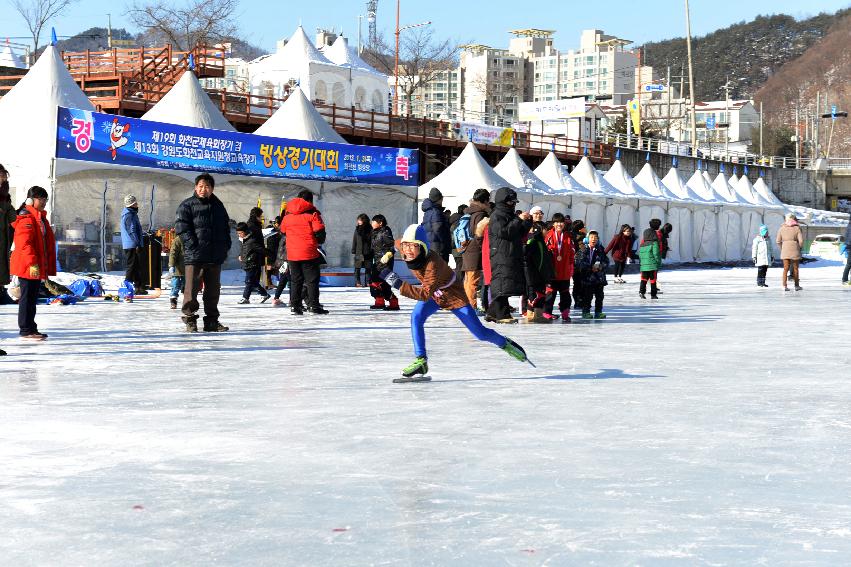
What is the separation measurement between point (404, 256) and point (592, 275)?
7231 millimetres

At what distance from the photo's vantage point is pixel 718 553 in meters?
3.53

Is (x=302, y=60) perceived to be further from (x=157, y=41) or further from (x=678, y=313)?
(x=678, y=313)

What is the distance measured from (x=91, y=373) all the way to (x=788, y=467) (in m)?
5.23

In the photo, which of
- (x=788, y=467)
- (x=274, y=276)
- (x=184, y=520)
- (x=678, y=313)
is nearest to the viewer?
(x=184, y=520)

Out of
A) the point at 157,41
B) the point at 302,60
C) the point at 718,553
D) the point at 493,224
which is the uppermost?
the point at 157,41

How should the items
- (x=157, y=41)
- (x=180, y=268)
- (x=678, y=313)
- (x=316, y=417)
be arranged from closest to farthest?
1. (x=316, y=417)
2. (x=180, y=268)
3. (x=678, y=313)
4. (x=157, y=41)

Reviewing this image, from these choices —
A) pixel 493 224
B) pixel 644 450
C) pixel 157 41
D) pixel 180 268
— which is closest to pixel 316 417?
pixel 644 450

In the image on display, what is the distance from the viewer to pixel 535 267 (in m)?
13.5

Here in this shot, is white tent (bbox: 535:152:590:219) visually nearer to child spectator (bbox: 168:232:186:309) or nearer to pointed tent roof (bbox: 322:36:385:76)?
child spectator (bbox: 168:232:186:309)

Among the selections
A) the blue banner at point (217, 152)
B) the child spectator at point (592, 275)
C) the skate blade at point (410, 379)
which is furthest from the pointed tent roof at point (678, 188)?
the skate blade at point (410, 379)

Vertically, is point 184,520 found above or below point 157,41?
below

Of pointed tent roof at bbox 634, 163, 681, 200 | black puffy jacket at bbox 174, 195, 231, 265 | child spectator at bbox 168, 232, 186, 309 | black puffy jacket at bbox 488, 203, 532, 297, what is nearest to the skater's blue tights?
black puffy jacket at bbox 174, 195, 231, 265

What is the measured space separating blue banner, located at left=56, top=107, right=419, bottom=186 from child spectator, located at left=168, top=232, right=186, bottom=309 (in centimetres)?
424

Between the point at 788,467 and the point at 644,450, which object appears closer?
the point at 788,467
